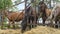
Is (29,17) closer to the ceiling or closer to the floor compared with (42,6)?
closer to the floor

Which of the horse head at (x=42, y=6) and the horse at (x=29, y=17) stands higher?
the horse head at (x=42, y=6)

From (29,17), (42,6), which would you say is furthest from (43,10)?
(29,17)

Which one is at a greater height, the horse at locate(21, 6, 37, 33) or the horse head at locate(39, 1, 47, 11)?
the horse head at locate(39, 1, 47, 11)

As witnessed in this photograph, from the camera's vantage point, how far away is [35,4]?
7.88 m

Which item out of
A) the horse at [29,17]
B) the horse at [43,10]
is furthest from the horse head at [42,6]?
the horse at [29,17]

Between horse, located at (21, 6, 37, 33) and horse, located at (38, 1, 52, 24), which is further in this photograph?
horse, located at (38, 1, 52, 24)

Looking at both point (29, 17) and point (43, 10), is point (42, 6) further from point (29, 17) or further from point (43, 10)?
point (29, 17)

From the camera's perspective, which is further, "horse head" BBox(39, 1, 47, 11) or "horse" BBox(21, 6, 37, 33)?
"horse head" BBox(39, 1, 47, 11)

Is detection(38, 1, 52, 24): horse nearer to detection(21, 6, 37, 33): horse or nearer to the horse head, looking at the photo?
the horse head

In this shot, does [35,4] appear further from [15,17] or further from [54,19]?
[15,17]

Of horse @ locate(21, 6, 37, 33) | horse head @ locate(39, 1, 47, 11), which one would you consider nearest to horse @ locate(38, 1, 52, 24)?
horse head @ locate(39, 1, 47, 11)

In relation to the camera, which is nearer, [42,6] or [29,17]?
[29,17]

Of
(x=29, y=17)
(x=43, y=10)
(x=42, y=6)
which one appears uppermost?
(x=42, y=6)

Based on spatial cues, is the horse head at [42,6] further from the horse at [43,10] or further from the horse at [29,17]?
the horse at [29,17]
